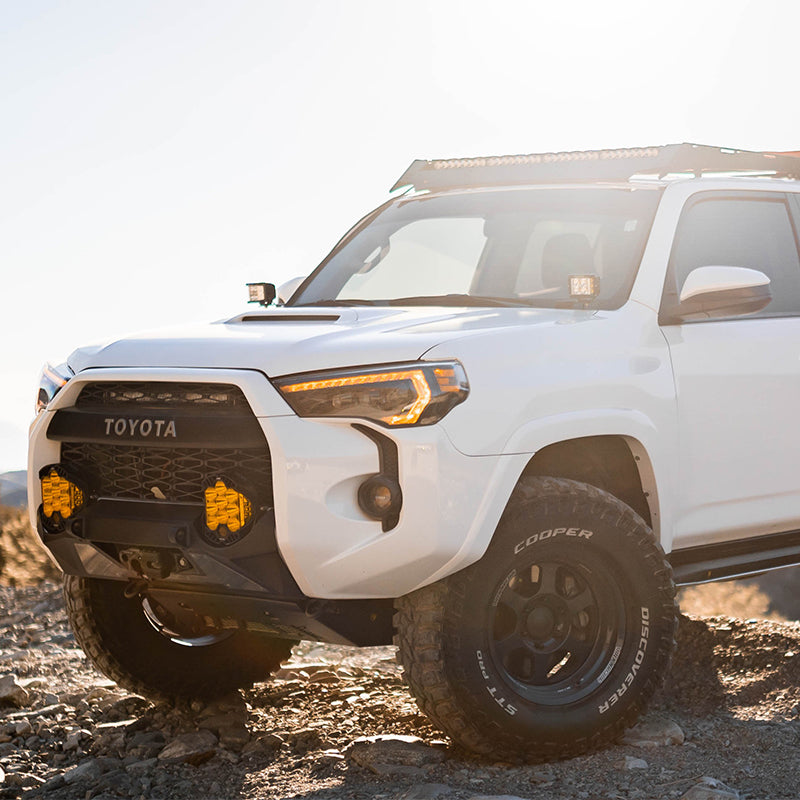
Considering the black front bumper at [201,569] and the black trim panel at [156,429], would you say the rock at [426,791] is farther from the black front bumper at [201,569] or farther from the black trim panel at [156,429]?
the black trim panel at [156,429]

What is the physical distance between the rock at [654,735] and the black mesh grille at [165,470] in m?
1.78

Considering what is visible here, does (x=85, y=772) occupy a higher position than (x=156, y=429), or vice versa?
(x=156, y=429)

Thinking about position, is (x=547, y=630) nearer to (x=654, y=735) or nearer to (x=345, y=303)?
(x=654, y=735)

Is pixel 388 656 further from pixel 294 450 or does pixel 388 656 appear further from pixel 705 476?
pixel 294 450

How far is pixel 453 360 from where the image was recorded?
4.09 metres

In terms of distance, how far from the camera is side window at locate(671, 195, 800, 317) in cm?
529

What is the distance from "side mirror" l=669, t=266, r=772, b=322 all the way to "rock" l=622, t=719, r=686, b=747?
5.17 ft

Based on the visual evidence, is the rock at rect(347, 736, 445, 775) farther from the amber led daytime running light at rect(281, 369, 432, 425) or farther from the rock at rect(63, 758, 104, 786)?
the amber led daytime running light at rect(281, 369, 432, 425)

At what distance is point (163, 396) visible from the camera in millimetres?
4285

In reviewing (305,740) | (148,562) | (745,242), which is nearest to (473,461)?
(148,562)

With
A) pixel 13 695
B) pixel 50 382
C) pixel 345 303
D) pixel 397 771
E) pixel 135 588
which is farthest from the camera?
pixel 13 695

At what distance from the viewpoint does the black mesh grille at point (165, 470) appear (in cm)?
408

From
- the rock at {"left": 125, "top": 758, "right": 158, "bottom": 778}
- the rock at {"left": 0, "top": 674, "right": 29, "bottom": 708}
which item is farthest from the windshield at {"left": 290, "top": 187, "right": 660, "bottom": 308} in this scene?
the rock at {"left": 0, "top": 674, "right": 29, "bottom": 708}

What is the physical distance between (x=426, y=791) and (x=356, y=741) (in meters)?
0.67
